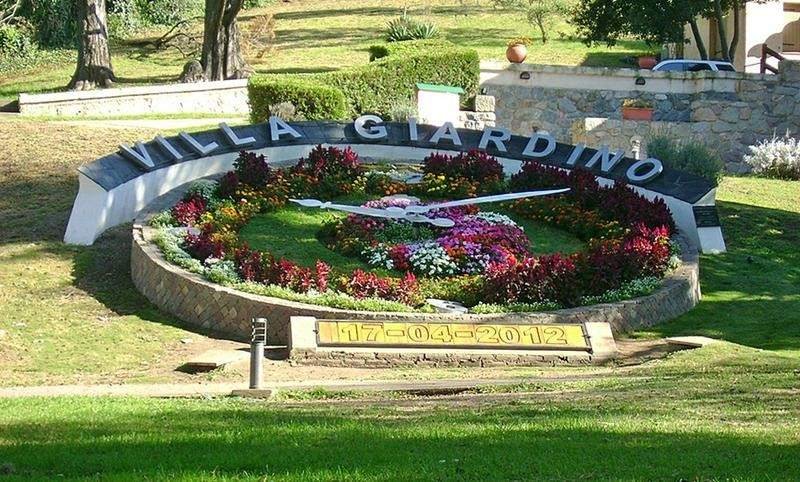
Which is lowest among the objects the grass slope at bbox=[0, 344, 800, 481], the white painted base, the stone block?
the stone block

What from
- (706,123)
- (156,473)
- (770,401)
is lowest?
(706,123)

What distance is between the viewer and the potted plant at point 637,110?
30875 millimetres

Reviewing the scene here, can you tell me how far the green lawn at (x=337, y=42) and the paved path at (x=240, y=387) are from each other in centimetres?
2211

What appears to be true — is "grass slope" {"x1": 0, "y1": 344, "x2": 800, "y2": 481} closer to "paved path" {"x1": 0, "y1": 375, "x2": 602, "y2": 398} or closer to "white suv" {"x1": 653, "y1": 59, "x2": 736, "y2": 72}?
"paved path" {"x1": 0, "y1": 375, "x2": 602, "y2": 398}

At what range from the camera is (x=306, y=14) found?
47.9 meters

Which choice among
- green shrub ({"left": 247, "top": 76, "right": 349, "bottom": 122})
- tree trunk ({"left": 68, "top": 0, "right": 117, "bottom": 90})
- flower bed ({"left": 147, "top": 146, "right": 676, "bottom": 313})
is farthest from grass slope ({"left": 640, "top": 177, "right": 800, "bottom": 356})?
tree trunk ({"left": 68, "top": 0, "right": 117, "bottom": 90})

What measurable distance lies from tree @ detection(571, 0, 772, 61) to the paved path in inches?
819

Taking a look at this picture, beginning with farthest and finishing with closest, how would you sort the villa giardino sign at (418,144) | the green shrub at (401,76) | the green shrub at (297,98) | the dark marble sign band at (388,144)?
1. the green shrub at (401,76)
2. the green shrub at (297,98)
3. the villa giardino sign at (418,144)
4. the dark marble sign band at (388,144)

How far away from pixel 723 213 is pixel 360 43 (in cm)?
2058

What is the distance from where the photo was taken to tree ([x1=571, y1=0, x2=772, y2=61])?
109 feet

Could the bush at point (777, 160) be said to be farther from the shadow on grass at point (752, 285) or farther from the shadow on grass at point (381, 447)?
the shadow on grass at point (381, 447)

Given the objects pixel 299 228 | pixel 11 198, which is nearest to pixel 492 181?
pixel 299 228

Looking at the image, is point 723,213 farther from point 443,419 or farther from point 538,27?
point 538,27

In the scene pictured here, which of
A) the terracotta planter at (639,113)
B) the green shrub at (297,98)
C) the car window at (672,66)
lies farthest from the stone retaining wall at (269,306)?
the car window at (672,66)
